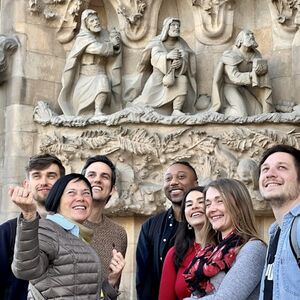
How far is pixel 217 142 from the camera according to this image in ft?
24.8

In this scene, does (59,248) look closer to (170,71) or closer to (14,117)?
(170,71)

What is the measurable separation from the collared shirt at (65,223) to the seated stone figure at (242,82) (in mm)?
4319

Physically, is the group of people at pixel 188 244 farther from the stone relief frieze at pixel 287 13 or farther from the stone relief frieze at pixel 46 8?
the stone relief frieze at pixel 46 8

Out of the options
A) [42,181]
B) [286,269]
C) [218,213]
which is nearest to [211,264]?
[218,213]

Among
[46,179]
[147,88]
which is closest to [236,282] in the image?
[46,179]

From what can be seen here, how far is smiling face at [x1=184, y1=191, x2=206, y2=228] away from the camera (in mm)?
4109

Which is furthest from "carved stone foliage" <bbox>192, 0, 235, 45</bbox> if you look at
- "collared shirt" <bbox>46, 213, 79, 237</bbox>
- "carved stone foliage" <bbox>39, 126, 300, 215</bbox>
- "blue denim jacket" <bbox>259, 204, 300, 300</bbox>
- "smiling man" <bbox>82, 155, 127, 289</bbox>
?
"blue denim jacket" <bbox>259, 204, 300, 300</bbox>

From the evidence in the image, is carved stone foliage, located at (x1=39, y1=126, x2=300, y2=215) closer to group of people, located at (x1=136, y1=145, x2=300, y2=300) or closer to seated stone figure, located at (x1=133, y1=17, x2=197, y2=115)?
seated stone figure, located at (x1=133, y1=17, x2=197, y2=115)

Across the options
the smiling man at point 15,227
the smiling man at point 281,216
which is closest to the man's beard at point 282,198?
the smiling man at point 281,216

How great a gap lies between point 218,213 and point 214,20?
5001mm

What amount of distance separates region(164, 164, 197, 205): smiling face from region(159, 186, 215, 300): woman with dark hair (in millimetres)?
462

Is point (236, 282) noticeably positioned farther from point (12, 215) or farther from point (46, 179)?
point (12, 215)

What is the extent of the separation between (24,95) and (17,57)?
455 mm

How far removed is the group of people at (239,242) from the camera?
9.41 feet
